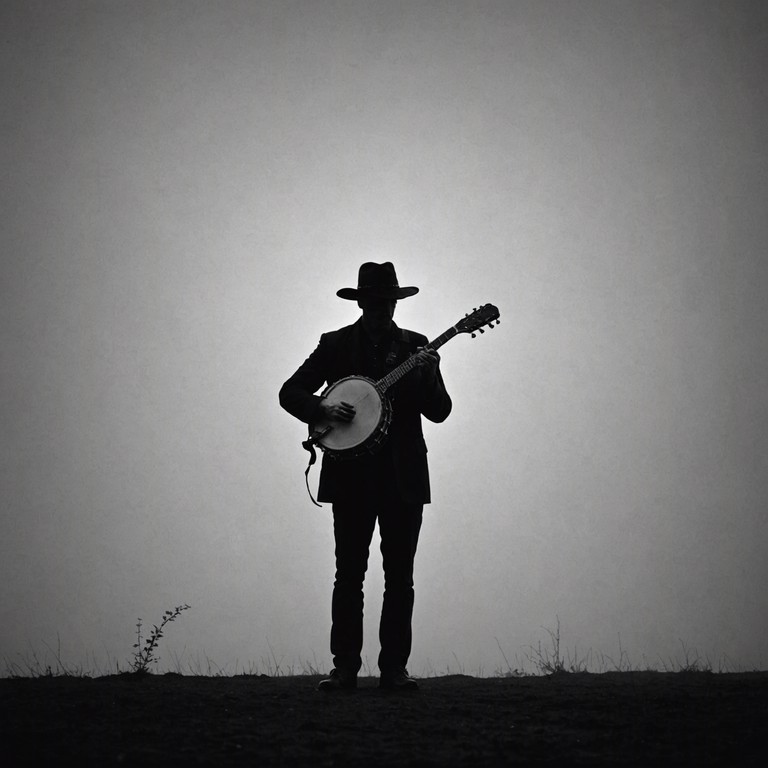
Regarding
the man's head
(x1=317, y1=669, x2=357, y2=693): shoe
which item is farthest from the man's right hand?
(x1=317, y1=669, x2=357, y2=693): shoe

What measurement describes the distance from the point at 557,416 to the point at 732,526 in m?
60.5

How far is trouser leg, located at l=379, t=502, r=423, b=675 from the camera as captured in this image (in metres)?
4.55

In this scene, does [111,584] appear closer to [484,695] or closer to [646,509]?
[484,695]

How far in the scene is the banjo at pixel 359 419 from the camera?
4.52 m

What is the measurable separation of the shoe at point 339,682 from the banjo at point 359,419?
1.15 m

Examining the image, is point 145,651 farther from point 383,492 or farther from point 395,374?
point 395,374

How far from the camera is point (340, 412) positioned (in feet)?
15.1

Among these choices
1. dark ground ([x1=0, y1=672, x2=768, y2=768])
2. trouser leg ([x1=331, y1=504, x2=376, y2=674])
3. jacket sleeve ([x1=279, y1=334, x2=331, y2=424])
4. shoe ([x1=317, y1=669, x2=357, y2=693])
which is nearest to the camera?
dark ground ([x1=0, y1=672, x2=768, y2=768])

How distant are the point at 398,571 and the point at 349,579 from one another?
27cm

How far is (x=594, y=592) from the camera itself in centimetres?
2286

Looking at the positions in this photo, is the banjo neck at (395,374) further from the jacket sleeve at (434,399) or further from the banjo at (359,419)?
the jacket sleeve at (434,399)

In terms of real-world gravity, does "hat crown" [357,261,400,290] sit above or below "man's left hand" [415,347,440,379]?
above

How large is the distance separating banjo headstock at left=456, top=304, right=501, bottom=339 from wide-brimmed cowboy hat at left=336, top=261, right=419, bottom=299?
1.34 feet

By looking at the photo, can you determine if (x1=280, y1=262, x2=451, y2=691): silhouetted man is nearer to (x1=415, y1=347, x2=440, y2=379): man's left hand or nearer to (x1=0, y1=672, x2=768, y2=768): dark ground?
(x1=415, y1=347, x2=440, y2=379): man's left hand
